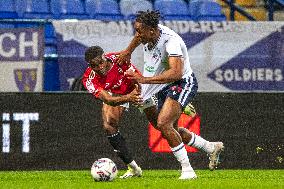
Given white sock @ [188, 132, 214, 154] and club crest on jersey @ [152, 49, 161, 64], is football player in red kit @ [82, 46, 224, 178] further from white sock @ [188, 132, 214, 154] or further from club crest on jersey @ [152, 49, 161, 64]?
club crest on jersey @ [152, 49, 161, 64]

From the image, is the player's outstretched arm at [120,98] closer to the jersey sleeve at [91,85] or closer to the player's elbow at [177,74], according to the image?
the jersey sleeve at [91,85]

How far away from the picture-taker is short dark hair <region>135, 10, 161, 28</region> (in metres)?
11.3

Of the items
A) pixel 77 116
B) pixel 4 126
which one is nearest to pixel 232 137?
pixel 77 116

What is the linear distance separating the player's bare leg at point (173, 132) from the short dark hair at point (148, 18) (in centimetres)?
97

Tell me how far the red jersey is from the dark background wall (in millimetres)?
2193

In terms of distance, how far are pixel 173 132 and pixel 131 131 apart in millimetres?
3241

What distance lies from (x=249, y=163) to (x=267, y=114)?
80cm

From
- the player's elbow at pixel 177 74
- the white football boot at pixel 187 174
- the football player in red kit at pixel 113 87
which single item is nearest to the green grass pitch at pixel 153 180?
the white football boot at pixel 187 174

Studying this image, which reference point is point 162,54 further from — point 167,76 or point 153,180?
point 153,180

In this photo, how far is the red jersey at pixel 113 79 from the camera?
488 inches

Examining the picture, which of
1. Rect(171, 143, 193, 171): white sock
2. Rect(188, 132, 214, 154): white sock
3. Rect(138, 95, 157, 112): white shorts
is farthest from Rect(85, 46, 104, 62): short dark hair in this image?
Rect(188, 132, 214, 154): white sock

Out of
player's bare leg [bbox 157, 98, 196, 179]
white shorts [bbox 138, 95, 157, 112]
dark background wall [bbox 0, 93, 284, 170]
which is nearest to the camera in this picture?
player's bare leg [bbox 157, 98, 196, 179]

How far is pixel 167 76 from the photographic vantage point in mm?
11367

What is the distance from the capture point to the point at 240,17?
1948 cm
